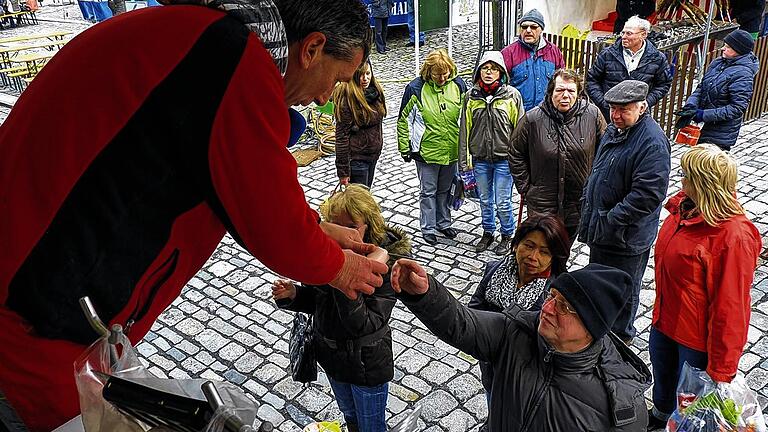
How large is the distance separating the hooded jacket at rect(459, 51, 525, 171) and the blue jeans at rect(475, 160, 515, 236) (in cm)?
14

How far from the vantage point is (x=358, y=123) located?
7195mm

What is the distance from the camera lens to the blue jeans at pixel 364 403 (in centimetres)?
403

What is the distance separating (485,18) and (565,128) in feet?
33.3

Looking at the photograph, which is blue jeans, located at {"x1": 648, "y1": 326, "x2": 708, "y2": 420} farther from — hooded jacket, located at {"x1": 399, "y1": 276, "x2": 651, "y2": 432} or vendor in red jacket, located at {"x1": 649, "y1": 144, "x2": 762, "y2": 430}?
hooded jacket, located at {"x1": 399, "y1": 276, "x2": 651, "y2": 432}

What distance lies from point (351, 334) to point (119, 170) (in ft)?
7.51

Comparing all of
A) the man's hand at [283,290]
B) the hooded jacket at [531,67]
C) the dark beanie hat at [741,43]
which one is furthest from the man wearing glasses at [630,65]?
the man's hand at [283,290]

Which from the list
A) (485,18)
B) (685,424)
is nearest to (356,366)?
(685,424)

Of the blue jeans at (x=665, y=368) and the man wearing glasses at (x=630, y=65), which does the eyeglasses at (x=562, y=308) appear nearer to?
the blue jeans at (x=665, y=368)

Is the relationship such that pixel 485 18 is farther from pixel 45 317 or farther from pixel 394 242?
pixel 45 317

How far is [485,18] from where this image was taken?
50.0 feet

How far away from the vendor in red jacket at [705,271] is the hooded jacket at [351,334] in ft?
5.56

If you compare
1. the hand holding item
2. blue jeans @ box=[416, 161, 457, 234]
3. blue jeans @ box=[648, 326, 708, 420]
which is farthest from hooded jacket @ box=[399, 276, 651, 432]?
blue jeans @ box=[416, 161, 457, 234]

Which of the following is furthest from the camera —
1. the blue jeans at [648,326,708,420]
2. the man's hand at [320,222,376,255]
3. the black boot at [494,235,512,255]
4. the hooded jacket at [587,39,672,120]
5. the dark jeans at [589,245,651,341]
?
the hooded jacket at [587,39,672,120]

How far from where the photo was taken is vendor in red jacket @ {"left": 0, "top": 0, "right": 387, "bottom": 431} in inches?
65.6
